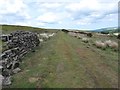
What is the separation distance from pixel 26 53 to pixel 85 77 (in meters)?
14.3

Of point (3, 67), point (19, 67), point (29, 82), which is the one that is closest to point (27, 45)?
point (19, 67)

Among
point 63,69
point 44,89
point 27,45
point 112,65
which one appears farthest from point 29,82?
point 27,45

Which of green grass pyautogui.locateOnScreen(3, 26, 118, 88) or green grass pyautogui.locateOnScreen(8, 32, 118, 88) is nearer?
green grass pyautogui.locateOnScreen(3, 26, 118, 88)

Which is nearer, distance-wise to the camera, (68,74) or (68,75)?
(68,75)

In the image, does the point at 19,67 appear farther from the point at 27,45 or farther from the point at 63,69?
the point at 27,45

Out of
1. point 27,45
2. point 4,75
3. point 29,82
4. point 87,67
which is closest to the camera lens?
point 29,82

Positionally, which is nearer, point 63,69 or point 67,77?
point 67,77

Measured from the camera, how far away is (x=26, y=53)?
2980 cm

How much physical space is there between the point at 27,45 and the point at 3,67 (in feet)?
42.0

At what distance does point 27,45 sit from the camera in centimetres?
3170

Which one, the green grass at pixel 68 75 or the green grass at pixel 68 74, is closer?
the green grass at pixel 68 75

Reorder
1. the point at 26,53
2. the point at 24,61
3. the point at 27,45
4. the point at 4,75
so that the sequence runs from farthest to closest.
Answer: the point at 27,45 < the point at 26,53 < the point at 24,61 < the point at 4,75

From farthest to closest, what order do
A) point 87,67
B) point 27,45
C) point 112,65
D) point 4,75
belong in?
1. point 27,45
2. point 112,65
3. point 87,67
4. point 4,75

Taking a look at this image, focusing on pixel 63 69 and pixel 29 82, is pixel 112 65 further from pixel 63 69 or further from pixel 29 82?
pixel 29 82
